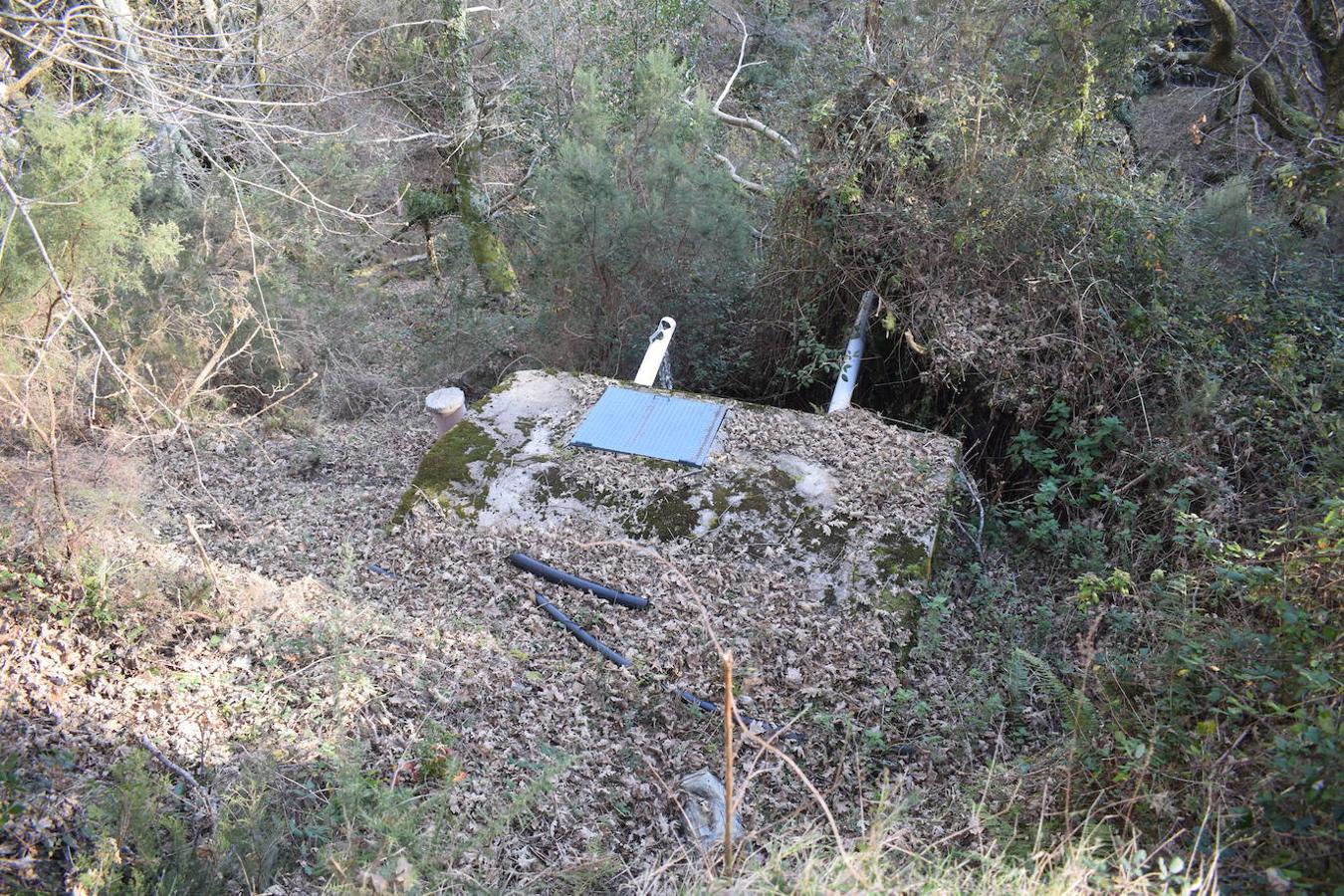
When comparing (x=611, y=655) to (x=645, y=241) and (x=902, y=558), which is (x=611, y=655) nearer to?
(x=902, y=558)

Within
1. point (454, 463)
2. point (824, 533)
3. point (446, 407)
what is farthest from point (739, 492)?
point (446, 407)

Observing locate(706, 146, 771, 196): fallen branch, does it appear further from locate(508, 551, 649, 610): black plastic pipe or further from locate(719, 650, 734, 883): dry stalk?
locate(719, 650, 734, 883): dry stalk

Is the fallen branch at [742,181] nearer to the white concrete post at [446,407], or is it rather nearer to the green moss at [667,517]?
the white concrete post at [446,407]

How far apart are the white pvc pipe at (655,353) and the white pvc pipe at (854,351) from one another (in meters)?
1.44

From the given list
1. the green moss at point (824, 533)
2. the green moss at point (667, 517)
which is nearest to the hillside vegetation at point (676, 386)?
the green moss at point (824, 533)

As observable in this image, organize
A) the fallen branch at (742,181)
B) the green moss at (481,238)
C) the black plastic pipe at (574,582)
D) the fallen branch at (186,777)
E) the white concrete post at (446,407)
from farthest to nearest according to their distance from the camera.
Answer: the green moss at (481,238)
the fallen branch at (742,181)
the white concrete post at (446,407)
the black plastic pipe at (574,582)
the fallen branch at (186,777)

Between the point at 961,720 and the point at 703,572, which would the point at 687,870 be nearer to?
the point at 961,720

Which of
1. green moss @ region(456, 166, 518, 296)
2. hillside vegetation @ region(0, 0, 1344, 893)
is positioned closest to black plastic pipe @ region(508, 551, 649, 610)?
hillside vegetation @ region(0, 0, 1344, 893)

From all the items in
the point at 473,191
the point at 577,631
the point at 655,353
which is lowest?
the point at 577,631

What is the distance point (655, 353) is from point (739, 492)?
6.51 feet

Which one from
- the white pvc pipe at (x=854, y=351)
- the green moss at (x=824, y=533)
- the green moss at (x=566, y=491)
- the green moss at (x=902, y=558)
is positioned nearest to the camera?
the green moss at (x=902, y=558)

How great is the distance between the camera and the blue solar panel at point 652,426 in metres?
5.68

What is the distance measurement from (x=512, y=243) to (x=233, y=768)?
26.6 ft

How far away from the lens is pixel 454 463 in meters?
5.69
